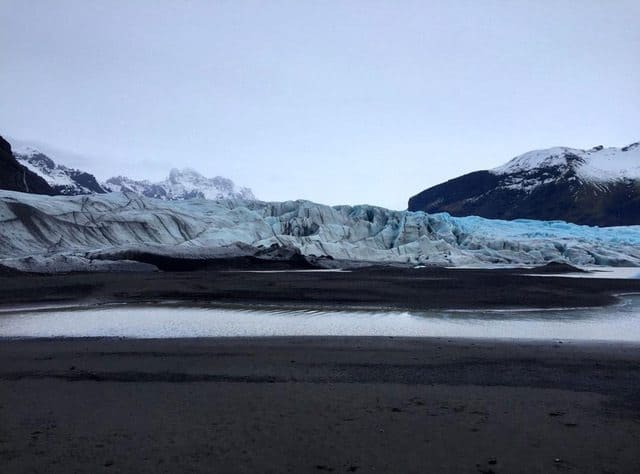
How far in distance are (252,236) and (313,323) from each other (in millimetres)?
29835

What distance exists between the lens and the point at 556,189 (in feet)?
362

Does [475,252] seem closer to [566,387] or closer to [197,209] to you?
[197,209]

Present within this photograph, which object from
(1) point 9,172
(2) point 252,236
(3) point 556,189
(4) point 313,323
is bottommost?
(4) point 313,323

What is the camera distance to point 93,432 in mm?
4480

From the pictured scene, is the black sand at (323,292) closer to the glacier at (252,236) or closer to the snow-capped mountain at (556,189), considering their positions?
the glacier at (252,236)

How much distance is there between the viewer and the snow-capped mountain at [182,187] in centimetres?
17138

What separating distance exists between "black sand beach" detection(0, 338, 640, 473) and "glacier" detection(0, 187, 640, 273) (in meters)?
20.8

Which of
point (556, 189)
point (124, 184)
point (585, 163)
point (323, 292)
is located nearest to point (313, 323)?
point (323, 292)

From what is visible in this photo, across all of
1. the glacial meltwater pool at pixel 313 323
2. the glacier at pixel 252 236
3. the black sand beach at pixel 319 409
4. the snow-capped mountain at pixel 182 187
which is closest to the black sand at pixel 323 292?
the glacial meltwater pool at pixel 313 323


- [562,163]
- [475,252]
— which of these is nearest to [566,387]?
[475,252]

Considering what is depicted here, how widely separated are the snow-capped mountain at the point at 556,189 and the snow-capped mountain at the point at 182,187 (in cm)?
7563

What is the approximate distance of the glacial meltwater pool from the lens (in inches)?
402

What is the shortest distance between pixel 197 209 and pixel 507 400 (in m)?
41.5

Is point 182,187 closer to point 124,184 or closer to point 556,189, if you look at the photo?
point 124,184
